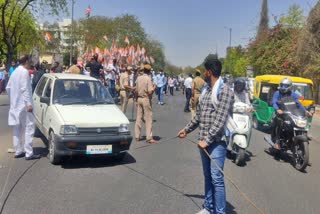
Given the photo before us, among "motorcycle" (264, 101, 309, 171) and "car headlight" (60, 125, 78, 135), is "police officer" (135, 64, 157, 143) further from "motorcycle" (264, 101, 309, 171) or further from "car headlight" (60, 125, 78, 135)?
"car headlight" (60, 125, 78, 135)

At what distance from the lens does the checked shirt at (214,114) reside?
4.86 m

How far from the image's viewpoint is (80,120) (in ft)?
25.7

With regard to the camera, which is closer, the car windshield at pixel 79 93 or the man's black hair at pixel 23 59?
the man's black hair at pixel 23 59

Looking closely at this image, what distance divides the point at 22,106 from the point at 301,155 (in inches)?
210

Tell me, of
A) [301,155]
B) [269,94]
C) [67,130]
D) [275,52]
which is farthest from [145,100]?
[275,52]

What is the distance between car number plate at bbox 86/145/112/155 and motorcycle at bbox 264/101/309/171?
3638mm

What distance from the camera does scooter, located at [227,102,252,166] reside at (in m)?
8.60

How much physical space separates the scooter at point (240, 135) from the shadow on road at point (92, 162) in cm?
202

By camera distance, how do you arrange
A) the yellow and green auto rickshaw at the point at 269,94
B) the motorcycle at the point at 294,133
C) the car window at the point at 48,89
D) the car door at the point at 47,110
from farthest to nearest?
the yellow and green auto rickshaw at the point at 269,94 < the car window at the point at 48,89 < the car door at the point at 47,110 < the motorcycle at the point at 294,133

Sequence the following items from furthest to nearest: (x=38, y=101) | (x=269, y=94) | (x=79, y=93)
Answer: (x=269, y=94)
(x=38, y=101)
(x=79, y=93)

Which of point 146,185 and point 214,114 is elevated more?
point 214,114

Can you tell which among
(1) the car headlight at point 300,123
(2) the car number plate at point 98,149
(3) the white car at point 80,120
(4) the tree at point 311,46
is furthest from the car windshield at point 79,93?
(4) the tree at point 311,46

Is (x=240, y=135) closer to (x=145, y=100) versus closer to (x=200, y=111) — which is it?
(x=145, y=100)

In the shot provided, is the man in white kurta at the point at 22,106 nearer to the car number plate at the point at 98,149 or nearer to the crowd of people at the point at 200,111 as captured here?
the crowd of people at the point at 200,111
